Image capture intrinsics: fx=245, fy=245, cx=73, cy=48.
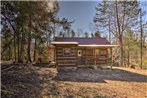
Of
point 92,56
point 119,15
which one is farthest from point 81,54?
point 119,15

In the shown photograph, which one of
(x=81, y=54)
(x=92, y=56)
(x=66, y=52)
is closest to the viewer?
(x=66, y=52)

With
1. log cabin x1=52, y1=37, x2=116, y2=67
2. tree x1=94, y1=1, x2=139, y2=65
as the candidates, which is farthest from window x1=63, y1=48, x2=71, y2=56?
tree x1=94, y1=1, x2=139, y2=65

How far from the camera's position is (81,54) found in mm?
23391

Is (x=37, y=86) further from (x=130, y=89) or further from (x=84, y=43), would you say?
(x=84, y=43)

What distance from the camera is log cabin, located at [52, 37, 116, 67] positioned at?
21.5 metres

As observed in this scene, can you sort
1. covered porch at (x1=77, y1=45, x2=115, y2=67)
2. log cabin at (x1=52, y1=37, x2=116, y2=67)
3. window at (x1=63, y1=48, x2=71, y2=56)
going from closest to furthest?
1. log cabin at (x1=52, y1=37, x2=116, y2=67)
2. window at (x1=63, y1=48, x2=71, y2=56)
3. covered porch at (x1=77, y1=45, x2=115, y2=67)

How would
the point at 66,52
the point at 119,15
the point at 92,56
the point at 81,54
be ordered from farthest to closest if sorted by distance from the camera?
the point at 119,15 → the point at 81,54 → the point at 92,56 → the point at 66,52

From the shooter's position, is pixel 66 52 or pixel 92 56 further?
pixel 92 56

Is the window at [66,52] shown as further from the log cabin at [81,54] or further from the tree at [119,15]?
the tree at [119,15]

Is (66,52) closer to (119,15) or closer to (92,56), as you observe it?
(92,56)

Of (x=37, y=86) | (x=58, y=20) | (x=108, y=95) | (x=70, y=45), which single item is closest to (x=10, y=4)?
(x=37, y=86)

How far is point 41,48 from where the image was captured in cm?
3120

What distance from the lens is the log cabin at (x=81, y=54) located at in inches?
848

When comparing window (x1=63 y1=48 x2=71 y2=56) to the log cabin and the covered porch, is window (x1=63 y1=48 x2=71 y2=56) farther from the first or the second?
the covered porch
